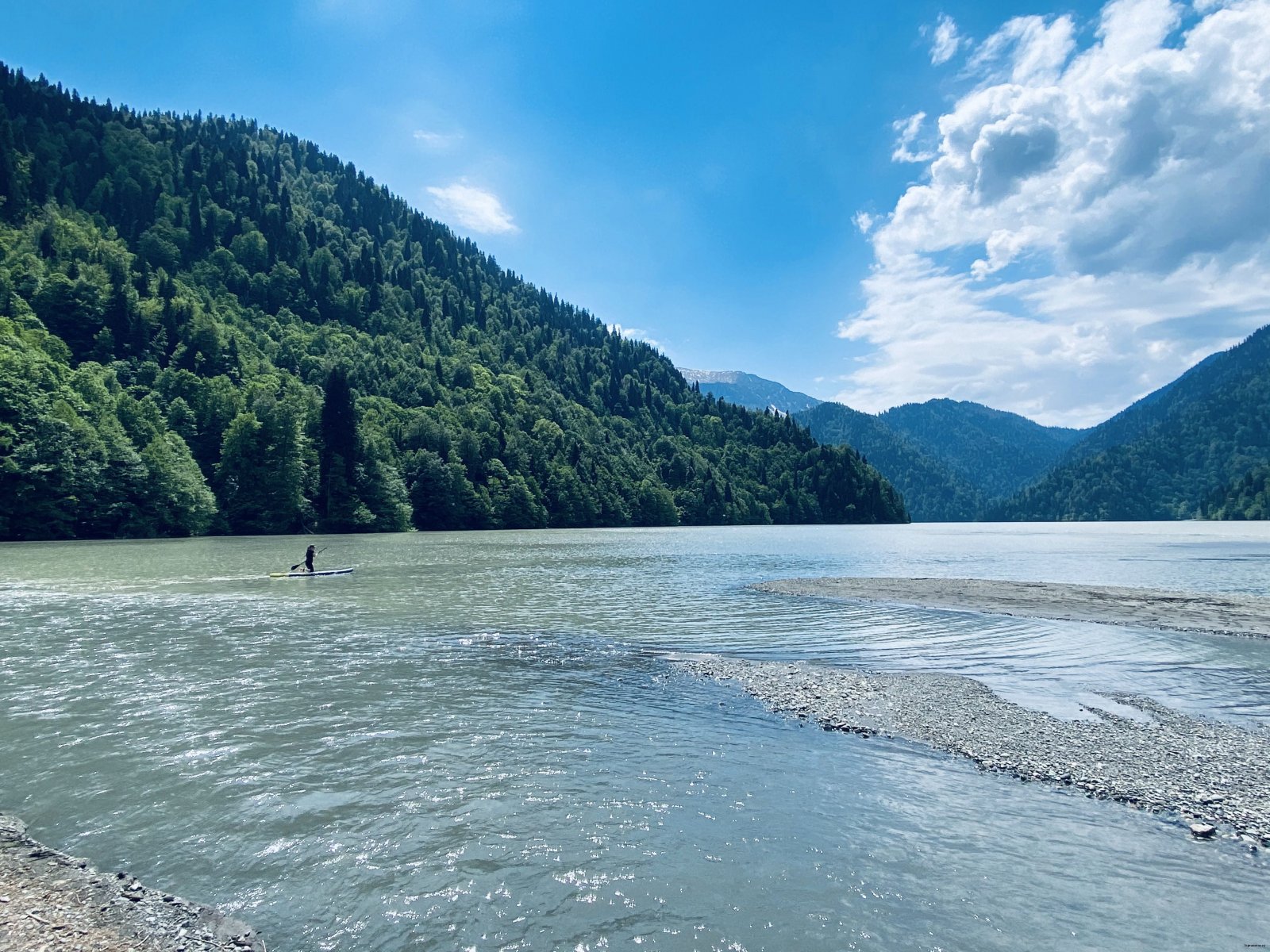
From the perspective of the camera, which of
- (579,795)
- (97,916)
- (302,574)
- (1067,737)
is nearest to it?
(97,916)

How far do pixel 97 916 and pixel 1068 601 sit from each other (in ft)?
164

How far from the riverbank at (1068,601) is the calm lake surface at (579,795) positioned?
14.5ft

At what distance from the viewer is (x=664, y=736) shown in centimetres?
1795

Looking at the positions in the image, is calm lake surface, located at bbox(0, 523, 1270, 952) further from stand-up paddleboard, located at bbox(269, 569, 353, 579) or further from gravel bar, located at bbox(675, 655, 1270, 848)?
stand-up paddleboard, located at bbox(269, 569, 353, 579)

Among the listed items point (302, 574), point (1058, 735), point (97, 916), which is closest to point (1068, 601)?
point (1058, 735)

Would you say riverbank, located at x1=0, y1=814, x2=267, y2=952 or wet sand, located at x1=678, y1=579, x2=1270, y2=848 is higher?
riverbank, located at x1=0, y1=814, x2=267, y2=952

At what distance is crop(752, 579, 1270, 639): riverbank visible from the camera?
120 ft

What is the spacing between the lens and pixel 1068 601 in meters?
44.6

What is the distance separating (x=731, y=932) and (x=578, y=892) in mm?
2423

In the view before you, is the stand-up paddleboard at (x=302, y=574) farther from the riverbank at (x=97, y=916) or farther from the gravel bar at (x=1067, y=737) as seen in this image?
the riverbank at (x=97, y=916)

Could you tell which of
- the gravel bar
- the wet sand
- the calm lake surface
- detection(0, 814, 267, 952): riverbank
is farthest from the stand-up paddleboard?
detection(0, 814, 267, 952): riverbank

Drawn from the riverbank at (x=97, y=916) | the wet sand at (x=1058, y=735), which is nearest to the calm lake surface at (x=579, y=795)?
the riverbank at (x=97, y=916)

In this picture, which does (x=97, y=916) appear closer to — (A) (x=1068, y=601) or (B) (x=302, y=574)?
(A) (x=1068, y=601)

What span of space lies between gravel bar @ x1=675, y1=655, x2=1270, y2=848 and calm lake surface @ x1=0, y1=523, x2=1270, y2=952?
3.51ft
